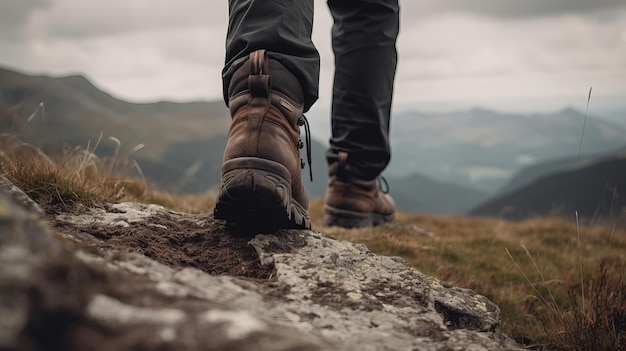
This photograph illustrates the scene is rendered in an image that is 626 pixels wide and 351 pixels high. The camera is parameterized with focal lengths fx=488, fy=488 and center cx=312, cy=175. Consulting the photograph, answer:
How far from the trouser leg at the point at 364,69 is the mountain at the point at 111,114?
89.2 m

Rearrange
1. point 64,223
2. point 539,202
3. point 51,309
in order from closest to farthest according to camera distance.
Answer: point 51,309 → point 64,223 → point 539,202

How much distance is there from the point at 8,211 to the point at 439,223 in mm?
6555

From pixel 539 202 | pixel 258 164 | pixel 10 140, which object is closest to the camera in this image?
pixel 258 164

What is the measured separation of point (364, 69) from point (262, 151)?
1.63m

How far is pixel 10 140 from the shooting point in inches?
144

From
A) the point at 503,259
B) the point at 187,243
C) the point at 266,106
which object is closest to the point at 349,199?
the point at 503,259

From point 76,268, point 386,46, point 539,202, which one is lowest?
point 539,202

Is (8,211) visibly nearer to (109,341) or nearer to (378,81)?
(109,341)

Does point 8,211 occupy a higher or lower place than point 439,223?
higher

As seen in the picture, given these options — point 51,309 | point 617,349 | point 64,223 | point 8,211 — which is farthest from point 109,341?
point 617,349

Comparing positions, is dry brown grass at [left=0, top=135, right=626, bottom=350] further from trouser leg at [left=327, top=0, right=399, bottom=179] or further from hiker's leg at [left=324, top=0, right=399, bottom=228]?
trouser leg at [left=327, top=0, right=399, bottom=179]

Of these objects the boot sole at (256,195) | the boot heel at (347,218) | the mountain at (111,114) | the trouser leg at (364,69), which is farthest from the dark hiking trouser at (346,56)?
the mountain at (111,114)

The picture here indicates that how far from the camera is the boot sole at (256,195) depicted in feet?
6.16

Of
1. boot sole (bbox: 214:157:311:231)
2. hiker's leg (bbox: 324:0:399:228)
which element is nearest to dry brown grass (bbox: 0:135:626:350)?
hiker's leg (bbox: 324:0:399:228)
